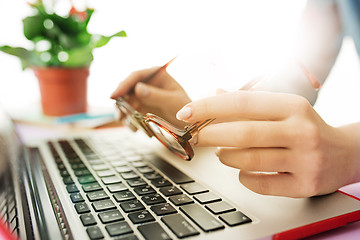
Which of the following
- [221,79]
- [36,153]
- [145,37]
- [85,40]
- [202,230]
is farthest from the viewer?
[145,37]

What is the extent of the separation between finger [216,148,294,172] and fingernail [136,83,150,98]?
0.22m

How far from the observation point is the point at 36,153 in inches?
22.3

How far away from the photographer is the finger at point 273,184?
1.13ft

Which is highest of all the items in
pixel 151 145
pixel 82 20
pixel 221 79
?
pixel 82 20

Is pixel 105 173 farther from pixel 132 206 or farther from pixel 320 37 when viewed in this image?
pixel 320 37

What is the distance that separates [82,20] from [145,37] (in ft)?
1.06

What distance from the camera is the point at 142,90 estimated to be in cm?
55

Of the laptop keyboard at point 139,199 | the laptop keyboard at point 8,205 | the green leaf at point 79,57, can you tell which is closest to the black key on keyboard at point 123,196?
the laptop keyboard at point 139,199

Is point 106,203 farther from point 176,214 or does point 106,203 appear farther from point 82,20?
point 82,20

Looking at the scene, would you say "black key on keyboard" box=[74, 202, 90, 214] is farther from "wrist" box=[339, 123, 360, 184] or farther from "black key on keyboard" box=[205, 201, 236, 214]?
"wrist" box=[339, 123, 360, 184]

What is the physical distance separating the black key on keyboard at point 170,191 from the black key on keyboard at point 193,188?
0.04 feet

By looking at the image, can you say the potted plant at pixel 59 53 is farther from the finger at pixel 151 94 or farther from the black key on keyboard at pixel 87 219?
the black key on keyboard at pixel 87 219

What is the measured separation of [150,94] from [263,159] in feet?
0.77

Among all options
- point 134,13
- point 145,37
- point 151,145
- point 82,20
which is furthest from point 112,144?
point 134,13
